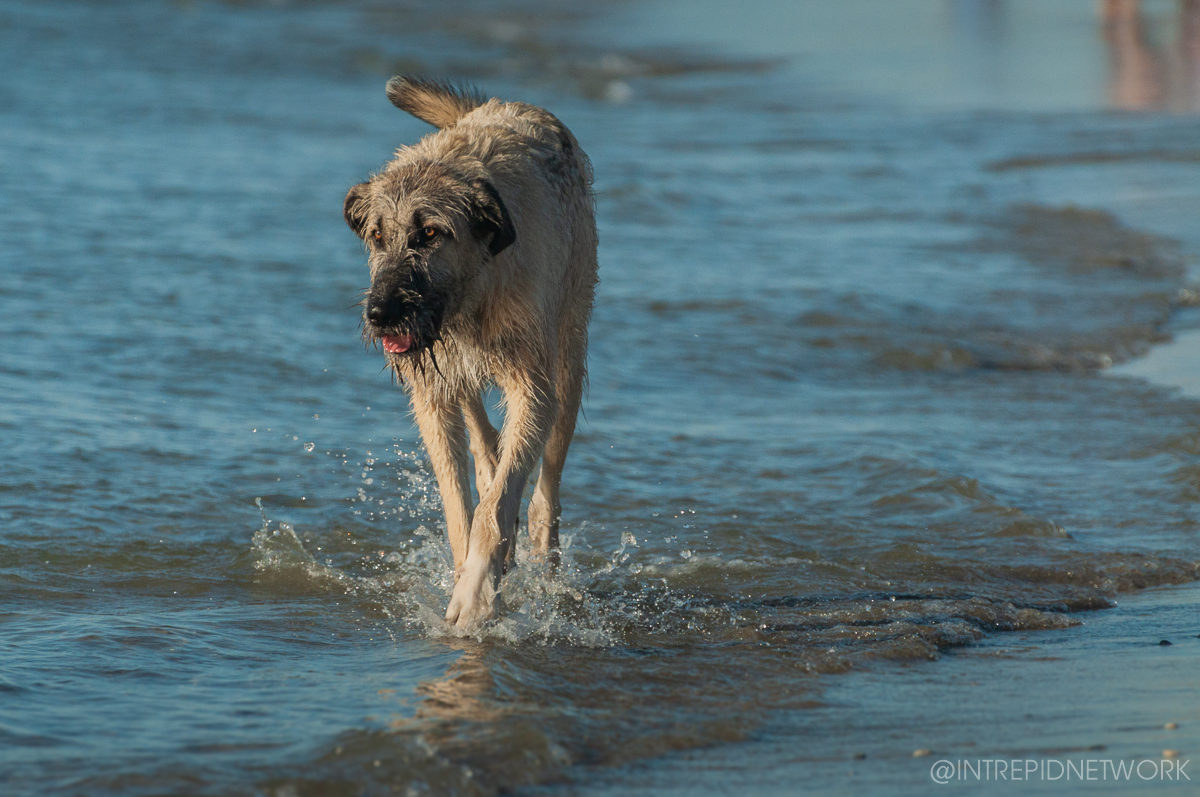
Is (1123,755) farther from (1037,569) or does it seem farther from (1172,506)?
(1172,506)

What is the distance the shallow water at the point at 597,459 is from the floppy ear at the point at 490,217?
1.51 metres

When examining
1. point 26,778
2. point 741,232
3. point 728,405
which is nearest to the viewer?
point 26,778


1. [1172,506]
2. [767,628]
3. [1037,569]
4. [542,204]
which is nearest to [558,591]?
[767,628]

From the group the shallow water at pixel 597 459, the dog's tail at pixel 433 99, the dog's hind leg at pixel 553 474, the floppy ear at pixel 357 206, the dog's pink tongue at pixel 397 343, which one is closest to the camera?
the shallow water at pixel 597 459

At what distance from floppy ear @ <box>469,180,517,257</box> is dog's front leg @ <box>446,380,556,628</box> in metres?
0.65

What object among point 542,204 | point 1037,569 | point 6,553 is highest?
point 542,204

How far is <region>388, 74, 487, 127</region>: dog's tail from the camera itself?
6.87 metres

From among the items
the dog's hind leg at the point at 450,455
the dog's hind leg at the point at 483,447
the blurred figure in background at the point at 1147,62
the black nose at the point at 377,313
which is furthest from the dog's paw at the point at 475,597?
the blurred figure in background at the point at 1147,62

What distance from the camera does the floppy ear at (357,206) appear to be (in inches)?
219

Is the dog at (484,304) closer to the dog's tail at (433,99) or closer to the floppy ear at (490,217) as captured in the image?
the floppy ear at (490,217)

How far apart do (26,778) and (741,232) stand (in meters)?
11.3

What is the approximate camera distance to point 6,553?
Result: 21.2 feet

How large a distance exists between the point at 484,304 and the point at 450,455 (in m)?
0.69

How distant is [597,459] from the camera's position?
329 inches
